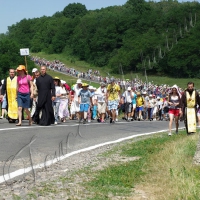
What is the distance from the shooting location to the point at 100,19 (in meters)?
182

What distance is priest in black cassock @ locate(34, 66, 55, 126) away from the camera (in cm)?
1706

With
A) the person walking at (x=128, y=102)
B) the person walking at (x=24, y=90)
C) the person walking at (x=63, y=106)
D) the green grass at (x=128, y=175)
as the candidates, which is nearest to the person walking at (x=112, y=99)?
the person walking at (x=63, y=106)

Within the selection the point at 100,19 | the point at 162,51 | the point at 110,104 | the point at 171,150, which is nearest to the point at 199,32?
the point at 162,51

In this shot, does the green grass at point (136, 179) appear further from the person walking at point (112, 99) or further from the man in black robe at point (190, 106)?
the person walking at point (112, 99)

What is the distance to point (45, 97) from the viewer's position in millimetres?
17094

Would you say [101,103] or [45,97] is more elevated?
[45,97]

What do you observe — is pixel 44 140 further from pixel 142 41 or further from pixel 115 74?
pixel 115 74

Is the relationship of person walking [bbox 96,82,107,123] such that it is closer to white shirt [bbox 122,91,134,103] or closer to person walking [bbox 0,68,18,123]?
white shirt [bbox 122,91,134,103]

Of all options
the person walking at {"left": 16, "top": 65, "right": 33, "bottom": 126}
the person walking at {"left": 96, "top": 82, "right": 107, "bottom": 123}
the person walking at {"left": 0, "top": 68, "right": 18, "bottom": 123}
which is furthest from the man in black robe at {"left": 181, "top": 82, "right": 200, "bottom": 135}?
the person walking at {"left": 96, "top": 82, "right": 107, "bottom": 123}

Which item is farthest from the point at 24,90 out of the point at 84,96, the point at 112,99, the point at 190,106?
the point at 112,99

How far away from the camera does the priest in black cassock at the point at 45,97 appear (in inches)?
672

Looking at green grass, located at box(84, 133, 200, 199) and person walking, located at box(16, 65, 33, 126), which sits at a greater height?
person walking, located at box(16, 65, 33, 126)

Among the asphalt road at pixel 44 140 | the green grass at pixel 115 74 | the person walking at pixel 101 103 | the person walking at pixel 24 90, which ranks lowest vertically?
the asphalt road at pixel 44 140

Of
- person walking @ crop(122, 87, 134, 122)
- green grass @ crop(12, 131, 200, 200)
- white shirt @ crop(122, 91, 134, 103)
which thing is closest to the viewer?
green grass @ crop(12, 131, 200, 200)
